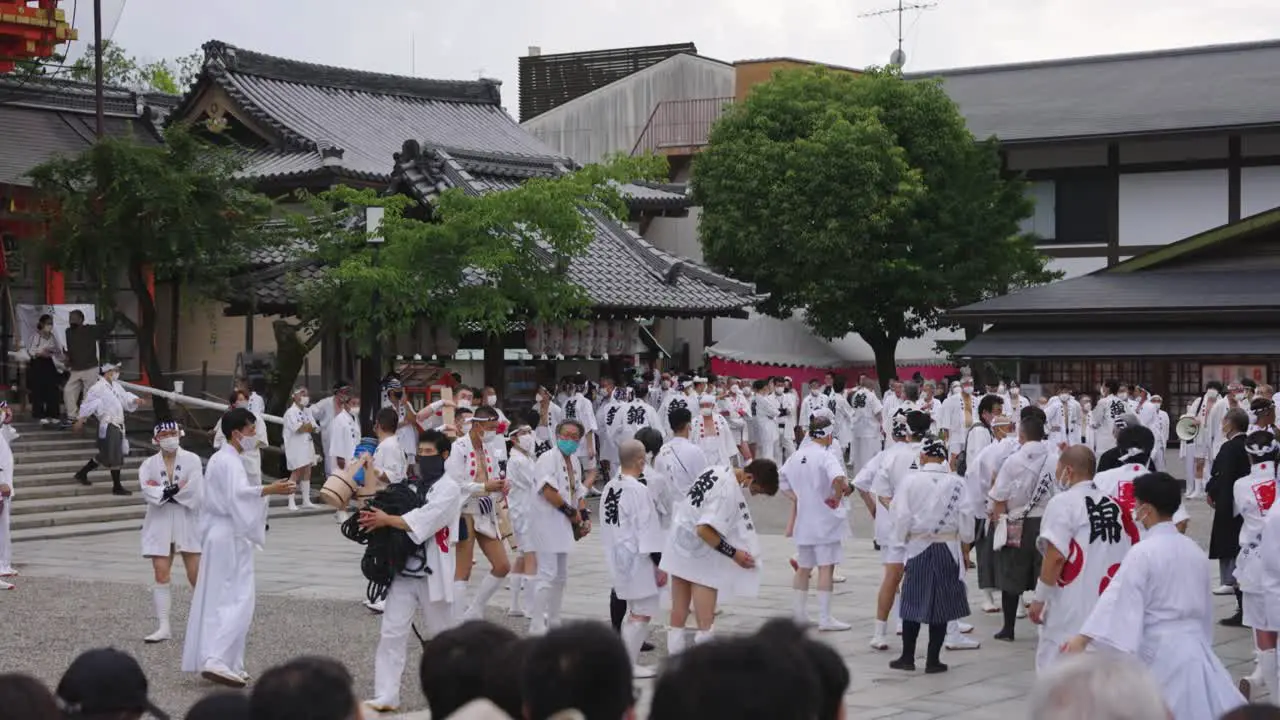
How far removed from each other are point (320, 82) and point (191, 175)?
10.9 metres

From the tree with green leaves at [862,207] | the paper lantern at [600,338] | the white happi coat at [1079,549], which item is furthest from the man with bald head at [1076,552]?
the tree with green leaves at [862,207]

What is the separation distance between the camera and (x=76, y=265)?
23609 millimetres

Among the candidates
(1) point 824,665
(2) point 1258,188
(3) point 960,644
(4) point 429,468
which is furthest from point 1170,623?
(2) point 1258,188

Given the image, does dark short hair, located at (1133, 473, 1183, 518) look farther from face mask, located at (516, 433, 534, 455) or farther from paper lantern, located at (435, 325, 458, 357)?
paper lantern, located at (435, 325, 458, 357)

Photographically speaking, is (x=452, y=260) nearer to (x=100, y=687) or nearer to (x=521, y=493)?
(x=521, y=493)

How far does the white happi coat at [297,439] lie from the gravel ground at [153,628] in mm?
6483

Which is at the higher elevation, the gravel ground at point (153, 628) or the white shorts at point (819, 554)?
the white shorts at point (819, 554)

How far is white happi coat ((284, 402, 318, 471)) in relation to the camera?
21.7 metres

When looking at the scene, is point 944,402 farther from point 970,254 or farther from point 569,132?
point 569,132

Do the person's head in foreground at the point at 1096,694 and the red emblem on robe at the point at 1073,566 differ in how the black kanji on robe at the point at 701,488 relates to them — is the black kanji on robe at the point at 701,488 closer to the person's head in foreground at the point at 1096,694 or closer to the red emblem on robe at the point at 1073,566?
the red emblem on robe at the point at 1073,566

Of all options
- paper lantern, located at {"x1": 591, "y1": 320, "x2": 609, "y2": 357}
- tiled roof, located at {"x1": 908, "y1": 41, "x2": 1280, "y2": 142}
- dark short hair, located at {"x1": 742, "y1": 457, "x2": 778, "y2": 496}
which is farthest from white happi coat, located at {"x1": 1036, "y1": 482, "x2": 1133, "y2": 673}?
tiled roof, located at {"x1": 908, "y1": 41, "x2": 1280, "y2": 142}

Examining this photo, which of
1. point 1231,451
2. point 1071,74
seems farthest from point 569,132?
point 1231,451

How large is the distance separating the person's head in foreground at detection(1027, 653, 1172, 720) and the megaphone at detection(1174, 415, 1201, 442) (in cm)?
1969

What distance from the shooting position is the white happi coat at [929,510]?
1088 cm
